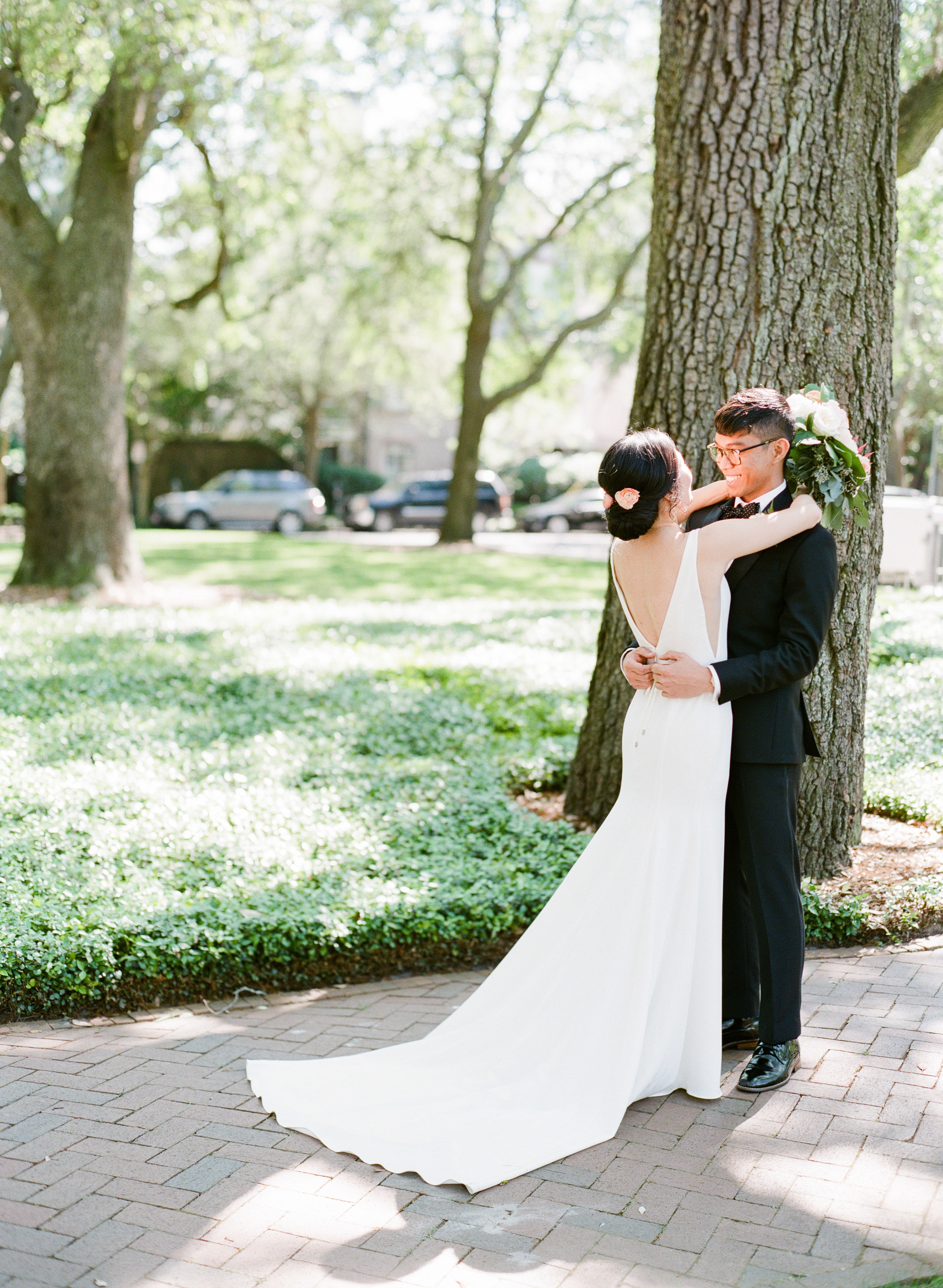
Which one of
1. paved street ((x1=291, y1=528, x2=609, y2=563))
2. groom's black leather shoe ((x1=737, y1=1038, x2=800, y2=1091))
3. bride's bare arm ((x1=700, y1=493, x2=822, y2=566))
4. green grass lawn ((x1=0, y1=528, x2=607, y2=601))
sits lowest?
groom's black leather shoe ((x1=737, y1=1038, x2=800, y2=1091))

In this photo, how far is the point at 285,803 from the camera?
6.12 meters

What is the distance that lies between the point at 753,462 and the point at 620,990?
1.68m

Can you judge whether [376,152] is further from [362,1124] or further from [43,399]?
[362,1124]

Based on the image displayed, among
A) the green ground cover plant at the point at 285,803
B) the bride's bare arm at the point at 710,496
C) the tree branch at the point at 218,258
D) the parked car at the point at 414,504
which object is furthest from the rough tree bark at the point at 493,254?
the bride's bare arm at the point at 710,496

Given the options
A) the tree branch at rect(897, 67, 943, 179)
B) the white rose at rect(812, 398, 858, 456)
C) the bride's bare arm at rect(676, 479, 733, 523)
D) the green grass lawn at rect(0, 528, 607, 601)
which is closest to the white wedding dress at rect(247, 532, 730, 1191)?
the bride's bare arm at rect(676, 479, 733, 523)

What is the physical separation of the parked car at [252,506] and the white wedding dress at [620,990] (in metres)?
30.9

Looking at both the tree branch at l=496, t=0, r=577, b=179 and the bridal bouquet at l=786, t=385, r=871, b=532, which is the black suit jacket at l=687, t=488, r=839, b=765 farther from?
the tree branch at l=496, t=0, r=577, b=179

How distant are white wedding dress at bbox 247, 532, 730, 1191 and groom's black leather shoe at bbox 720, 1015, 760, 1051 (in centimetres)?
42

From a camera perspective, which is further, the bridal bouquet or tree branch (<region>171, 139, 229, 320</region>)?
tree branch (<region>171, 139, 229, 320</region>)

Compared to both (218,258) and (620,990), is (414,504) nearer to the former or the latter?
(218,258)

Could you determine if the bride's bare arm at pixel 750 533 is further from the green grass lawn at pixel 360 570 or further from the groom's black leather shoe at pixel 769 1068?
the green grass lawn at pixel 360 570

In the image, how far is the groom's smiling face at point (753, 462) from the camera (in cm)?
366

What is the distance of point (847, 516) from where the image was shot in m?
5.01

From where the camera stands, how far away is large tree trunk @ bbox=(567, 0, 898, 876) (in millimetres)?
5066
